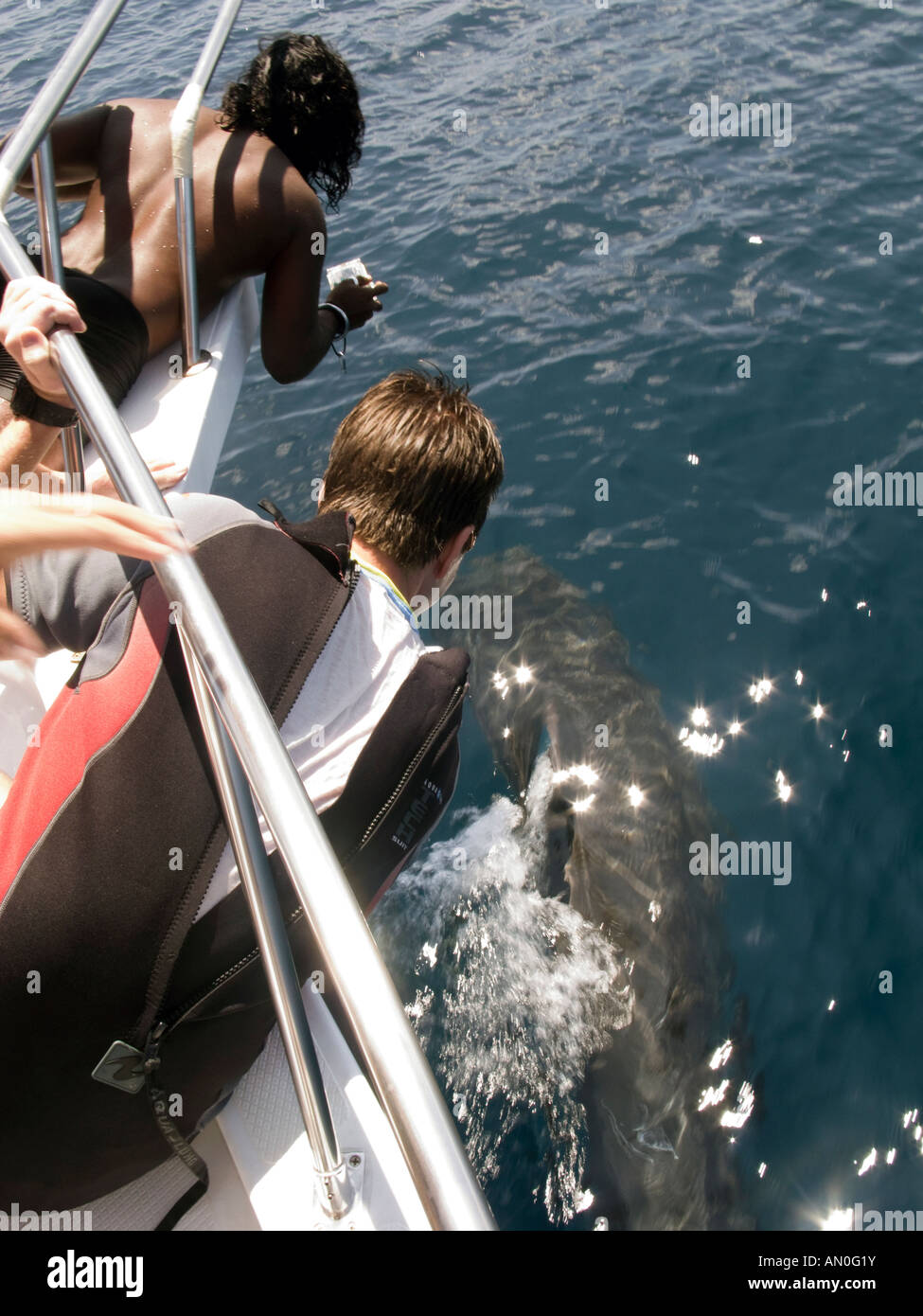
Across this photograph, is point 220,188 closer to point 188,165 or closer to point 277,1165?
point 188,165

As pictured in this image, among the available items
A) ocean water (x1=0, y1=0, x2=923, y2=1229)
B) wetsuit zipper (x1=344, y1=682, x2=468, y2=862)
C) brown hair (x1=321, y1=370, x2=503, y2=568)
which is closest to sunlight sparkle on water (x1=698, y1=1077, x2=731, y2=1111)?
ocean water (x1=0, y1=0, x2=923, y2=1229)

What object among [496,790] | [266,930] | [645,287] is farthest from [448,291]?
[266,930]

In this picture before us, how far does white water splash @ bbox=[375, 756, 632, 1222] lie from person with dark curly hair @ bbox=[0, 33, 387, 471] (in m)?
2.36

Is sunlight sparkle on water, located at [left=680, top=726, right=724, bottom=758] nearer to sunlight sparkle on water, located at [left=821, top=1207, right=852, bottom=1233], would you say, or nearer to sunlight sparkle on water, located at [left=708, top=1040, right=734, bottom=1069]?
sunlight sparkle on water, located at [left=708, top=1040, right=734, bottom=1069]

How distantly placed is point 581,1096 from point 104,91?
35.2 feet

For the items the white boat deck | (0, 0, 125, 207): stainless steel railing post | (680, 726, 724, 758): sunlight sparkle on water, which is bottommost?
(680, 726, 724, 758): sunlight sparkle on water

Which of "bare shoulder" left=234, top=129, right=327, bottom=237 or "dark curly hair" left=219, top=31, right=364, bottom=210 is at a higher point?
"dark curly hair" left=219, top=31, right=364, bottom=210

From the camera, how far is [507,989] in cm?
338

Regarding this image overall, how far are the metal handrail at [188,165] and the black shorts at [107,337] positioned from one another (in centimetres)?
19

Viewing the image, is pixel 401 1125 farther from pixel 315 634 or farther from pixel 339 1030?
pixel 339 1030

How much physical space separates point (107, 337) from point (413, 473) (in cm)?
177

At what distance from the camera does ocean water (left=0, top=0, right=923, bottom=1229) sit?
3.15m

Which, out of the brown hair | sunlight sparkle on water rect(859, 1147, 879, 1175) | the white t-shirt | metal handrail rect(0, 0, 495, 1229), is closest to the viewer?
metal handrail rect(0, 0, 495, 1229)

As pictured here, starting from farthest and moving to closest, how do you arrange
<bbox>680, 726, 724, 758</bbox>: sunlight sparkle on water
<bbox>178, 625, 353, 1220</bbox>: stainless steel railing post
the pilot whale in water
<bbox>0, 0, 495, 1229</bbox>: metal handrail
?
1. <bbox>680, 726, 724, 758</bbox>: sunlight sparkle on water
2. the pilot whale in water
3. <bbox>178, 625, 353, 1220</bbox>: stainless steel railing post
4. <bbox>0, 0, 495, 1229</bbox>: metal handrail
